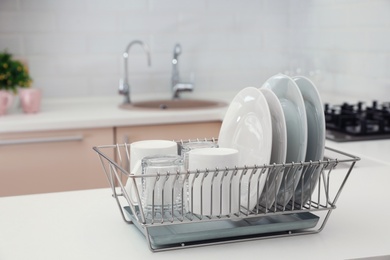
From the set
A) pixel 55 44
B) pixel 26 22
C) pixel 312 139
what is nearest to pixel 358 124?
pixel 312 139

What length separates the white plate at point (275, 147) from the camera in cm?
109

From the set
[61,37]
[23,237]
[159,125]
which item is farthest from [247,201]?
[61,37]

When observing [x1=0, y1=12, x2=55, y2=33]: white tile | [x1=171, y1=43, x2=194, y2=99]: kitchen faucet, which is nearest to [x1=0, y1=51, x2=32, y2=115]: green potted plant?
[x1=0, y1=12, x2=55, y2=33]: white tile

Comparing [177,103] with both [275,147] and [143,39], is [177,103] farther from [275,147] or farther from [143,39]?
[275,147]

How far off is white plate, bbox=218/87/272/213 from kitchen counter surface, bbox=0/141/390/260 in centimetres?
11

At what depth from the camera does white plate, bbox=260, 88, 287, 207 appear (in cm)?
109

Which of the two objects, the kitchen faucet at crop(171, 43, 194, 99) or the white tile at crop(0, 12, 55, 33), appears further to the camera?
the kitchen faucet at crop(171, 43, 194, 99)

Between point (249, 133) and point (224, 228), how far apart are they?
0.19 m

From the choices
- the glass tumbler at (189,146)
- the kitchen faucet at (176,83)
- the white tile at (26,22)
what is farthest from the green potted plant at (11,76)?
the glass tumbler at (189,146)

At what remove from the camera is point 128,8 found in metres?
3.21

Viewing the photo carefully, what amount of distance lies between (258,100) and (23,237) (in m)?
0.49

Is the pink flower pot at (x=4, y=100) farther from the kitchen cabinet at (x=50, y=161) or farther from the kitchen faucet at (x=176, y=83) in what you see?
the kitchen faucet at (x=176, y=83)

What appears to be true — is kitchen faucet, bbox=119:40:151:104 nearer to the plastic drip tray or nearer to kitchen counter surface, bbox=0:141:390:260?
kitchen counter surface, bbox=0:141:390:260

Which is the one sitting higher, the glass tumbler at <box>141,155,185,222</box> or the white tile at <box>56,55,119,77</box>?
the white tile at <box>56,55,119,77</box>
